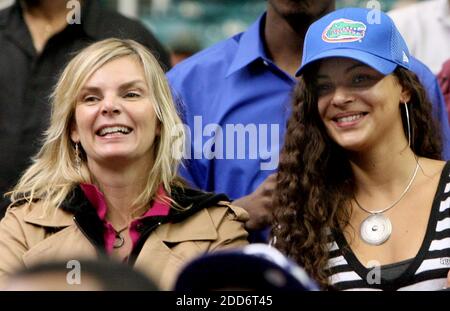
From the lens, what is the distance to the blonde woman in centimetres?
286

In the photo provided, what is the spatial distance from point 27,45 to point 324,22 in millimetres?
1110

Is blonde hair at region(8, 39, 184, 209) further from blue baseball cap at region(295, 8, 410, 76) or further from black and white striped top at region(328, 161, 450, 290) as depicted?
black and white striped top at region(328, 161, 450, 290)

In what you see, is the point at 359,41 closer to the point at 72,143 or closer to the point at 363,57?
the point at 363,57

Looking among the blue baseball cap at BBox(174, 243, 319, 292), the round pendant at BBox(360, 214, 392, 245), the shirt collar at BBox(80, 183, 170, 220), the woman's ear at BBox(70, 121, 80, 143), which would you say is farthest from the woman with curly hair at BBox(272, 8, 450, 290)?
the blue baseball cap at BBox(174, 243, 319, 292)

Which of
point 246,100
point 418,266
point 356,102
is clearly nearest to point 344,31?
point 356,102

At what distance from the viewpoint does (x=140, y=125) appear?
3.03 metres

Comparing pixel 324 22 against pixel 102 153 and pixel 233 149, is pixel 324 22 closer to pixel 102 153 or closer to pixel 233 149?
pixel 233 149

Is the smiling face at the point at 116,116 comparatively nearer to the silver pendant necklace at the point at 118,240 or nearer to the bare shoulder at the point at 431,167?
the silver pendant necklace at the point at 118,240

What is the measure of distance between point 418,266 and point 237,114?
871 millimetres

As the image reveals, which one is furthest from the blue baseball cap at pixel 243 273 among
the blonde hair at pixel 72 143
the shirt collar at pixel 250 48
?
the shirt collar at pixel 250 48

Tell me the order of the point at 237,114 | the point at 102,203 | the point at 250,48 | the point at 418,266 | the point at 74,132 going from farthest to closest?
the point at 250,48, the point at 237,114, the point at 74,132, the point at 102,203, the point at 418,266

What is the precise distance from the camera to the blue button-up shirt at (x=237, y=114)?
319 cm

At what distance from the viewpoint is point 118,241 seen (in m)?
2.90

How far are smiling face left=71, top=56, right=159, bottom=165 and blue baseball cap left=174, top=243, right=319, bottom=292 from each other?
1383 mm
